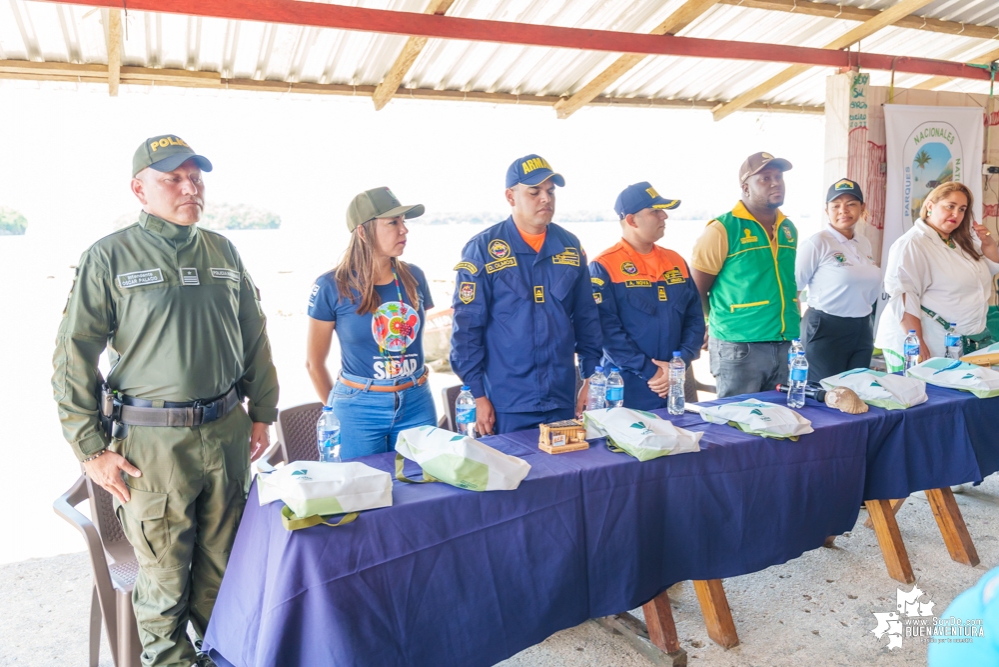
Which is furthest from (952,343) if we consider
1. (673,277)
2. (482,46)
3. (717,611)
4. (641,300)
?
(482,46)

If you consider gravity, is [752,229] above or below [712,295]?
above

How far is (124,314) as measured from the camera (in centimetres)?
182

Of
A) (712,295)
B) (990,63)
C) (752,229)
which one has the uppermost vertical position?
(990,63)

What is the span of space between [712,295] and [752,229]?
35 centimetres

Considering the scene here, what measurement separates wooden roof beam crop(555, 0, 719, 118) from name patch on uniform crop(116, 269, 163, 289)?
352 centimetres

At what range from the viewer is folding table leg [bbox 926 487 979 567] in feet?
9.17

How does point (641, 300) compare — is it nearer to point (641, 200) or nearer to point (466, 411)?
point (641, 200)

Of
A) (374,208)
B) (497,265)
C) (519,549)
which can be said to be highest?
(374,208)

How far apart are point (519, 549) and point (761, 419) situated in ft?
3.17

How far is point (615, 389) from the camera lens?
2.56 m

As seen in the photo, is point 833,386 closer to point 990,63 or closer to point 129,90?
point 129,90

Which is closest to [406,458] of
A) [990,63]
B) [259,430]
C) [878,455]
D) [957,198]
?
[259,430]

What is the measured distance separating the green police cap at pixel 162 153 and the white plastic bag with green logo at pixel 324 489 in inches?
35.5

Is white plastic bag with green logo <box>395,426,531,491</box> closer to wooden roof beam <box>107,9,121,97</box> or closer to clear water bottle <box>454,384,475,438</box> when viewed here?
clear water bottle <box>454,384,475,438</box>
